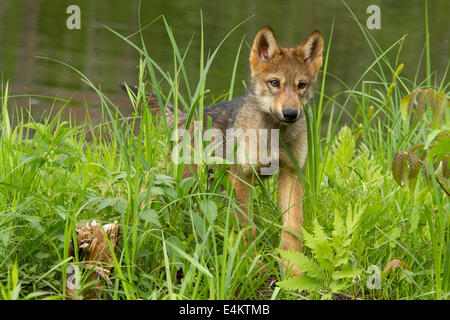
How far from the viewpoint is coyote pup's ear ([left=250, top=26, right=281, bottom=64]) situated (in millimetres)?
4297

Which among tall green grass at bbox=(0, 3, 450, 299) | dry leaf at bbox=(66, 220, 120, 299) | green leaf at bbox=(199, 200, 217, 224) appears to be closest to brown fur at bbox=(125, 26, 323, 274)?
tall green grass at bbox=(0, 3, 450, 299)

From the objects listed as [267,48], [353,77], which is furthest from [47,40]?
[267,48]

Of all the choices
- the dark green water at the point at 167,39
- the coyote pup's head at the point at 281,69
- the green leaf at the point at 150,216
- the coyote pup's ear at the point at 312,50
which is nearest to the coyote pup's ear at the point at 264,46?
the coyote pup's head at the point at 281,69

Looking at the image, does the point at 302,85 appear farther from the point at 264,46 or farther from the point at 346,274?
the point at 346,274

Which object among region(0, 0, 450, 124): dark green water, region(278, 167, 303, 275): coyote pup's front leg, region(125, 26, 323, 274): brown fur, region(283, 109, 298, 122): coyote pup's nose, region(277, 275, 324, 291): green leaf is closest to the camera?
region(277, 275, 324, 291): green leaf

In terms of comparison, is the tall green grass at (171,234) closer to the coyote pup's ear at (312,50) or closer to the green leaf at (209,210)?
the green leaf at (209,210)

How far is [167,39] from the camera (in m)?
14.9

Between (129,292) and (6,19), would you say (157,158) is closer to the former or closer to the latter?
(129,292)

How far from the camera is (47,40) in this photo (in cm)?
1325

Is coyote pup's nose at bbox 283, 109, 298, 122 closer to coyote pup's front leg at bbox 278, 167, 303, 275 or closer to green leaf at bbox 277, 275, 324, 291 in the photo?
coyote pup's front leg at bbox 278, 167, 303, 275

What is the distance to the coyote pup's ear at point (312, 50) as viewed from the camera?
4297 mm

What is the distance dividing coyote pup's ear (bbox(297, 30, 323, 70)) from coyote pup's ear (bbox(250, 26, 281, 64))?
0.15 meters

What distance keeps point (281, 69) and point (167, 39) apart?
1087 centimetres
